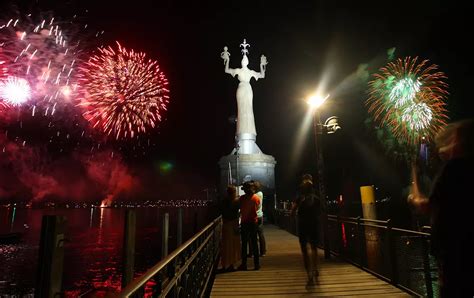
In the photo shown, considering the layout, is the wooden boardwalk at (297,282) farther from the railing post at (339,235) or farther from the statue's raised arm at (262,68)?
the statue's raised arm at (262,68)

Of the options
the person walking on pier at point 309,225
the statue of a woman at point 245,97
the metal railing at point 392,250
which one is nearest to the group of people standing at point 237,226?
the person walking on pier at point 309,225

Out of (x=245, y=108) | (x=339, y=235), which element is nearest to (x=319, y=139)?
(x=339, y=235)

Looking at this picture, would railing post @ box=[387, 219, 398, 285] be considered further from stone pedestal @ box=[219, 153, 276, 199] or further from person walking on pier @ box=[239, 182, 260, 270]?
stone pedestal @ box=[219, 153, 276, 199]

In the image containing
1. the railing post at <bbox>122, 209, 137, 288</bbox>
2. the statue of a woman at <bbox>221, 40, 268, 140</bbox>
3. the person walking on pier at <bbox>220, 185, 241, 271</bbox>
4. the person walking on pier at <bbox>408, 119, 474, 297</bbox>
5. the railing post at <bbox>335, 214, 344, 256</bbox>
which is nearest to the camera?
the person walking on pier at <bbox>408, 119, 474, 297</bbox>

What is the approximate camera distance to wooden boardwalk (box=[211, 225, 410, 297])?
21.6 feet

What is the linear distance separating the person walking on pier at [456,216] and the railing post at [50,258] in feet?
10.1

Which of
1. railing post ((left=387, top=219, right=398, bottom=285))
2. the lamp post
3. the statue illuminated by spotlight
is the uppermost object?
the statue illuminated by spotlight

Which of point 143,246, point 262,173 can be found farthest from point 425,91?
point 143,246

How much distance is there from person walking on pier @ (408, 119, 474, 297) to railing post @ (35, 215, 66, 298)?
309 cm

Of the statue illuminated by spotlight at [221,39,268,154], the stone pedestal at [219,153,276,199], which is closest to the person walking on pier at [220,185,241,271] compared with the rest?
the stone pedestal at [219,153,276,199]

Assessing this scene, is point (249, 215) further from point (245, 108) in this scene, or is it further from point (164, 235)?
point (245, 108)

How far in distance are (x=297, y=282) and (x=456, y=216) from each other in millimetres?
5544

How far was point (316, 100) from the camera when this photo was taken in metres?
11.2

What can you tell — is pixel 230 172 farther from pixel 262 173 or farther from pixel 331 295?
pixel 331 295
